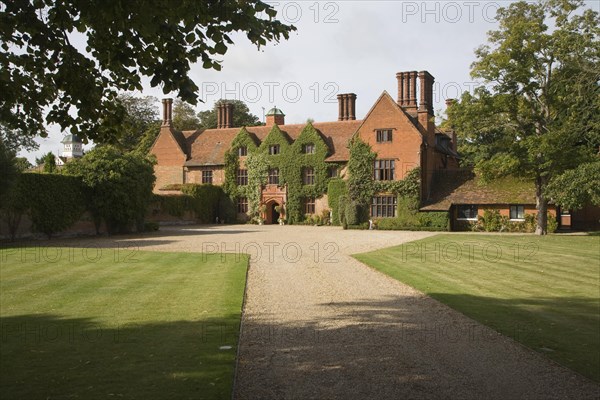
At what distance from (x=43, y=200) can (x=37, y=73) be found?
886 inches

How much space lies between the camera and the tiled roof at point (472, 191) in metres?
36.5

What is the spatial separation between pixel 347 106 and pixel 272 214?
12.4 m

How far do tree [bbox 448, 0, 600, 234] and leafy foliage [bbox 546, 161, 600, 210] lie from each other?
89cm

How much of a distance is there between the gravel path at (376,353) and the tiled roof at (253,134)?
32598mm

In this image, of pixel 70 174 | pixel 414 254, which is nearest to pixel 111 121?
pixel 414 254

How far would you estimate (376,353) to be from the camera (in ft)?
23.8

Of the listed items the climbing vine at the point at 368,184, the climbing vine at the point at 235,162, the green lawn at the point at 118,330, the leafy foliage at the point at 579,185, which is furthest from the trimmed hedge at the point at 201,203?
the leafy foliage at the point at 579,185

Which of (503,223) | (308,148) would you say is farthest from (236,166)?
(503,223)

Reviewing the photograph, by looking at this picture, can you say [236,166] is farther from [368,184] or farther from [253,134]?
[368,184]

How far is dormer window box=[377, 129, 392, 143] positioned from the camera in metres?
40.5

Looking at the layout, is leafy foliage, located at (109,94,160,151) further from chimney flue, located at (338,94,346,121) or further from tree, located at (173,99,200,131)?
chimney flue, located at (338,94,346,121)

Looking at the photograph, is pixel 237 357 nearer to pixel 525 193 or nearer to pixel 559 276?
pixel 559 276

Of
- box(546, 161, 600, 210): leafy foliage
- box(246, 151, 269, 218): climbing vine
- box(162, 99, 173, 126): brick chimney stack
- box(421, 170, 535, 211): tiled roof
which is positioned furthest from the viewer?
box(162, 99, 173, 126): brick chimney stack

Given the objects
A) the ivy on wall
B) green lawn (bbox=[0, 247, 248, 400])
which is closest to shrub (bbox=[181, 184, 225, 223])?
the ivy on wall
